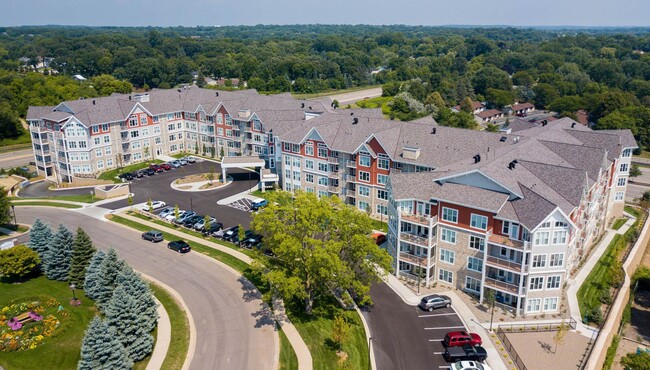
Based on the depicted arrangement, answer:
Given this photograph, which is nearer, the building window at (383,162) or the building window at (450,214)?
the building window at (450,214)

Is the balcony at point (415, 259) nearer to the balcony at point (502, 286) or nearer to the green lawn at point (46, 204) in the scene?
the balcony at point (502, 286)

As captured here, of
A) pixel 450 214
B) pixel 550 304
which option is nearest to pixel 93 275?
pixel 450 214

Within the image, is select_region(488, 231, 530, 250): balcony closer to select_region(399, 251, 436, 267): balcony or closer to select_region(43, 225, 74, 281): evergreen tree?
select_region(399, 251, 436, 267): balcony

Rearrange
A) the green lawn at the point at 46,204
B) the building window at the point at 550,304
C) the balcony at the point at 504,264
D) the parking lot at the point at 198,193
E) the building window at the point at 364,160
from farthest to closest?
the green lawn at the point at 46,204 → the parking lot at the point at 198,193 → the building window at the point at 364,160 → the building window at the point at 550,304 → the balcony at the point at 504,264

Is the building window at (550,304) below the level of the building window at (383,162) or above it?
below

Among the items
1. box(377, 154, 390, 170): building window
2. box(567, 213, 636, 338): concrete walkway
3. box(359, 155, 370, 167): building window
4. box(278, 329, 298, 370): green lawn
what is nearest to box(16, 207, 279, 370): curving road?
box(278, 329, 298, 370): green lawn

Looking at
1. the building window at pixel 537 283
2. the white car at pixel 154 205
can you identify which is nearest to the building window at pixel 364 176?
the building window at pixel 537 283

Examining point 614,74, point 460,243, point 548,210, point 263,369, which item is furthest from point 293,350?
point 614,74

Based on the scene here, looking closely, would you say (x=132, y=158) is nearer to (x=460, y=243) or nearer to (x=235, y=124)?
(x=235, y=124)
